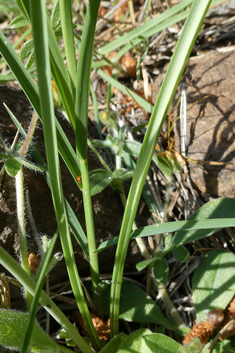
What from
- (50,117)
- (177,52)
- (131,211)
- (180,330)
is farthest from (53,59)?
(180,330)

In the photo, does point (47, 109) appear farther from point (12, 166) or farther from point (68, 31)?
point (12, 166)

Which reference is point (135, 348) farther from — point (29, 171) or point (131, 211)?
point (29, 171)

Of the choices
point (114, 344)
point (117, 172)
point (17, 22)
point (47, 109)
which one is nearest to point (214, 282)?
point (114, 344)

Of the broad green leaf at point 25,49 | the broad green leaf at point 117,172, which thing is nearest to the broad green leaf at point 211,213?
the broad green leaf at point 117,172

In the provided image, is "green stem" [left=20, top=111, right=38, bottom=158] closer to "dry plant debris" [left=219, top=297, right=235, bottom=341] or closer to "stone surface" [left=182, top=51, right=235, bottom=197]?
"stone surface" [left=182, top=51, right=235, bottom=197]

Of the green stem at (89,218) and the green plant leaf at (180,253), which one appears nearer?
the green stem at (89,218)

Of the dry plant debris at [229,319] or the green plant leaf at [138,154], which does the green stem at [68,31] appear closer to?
the green plant leaf at [138,154]
